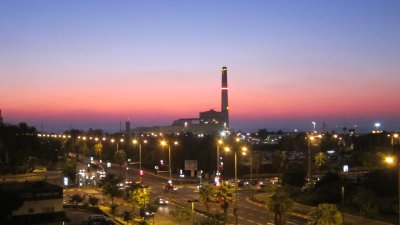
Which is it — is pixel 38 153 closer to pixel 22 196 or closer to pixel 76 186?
pixel 76 186

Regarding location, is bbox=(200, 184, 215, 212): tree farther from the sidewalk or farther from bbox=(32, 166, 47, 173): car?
bbox=(32, 166, 47, 173): car

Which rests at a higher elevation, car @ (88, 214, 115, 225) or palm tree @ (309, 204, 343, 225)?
palm tree @ (309, 204, 343, 225)

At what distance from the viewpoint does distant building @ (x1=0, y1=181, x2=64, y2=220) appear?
4147 cm

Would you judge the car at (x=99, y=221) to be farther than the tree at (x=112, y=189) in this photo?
No

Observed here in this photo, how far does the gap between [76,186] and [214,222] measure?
1778 inches

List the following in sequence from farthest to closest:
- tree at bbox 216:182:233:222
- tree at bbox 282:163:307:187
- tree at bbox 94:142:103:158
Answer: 1. tree at bbox 94:142:103:158
2. tree at bbox 282:163:307:187
3. tree at bbox 216:182:233:222

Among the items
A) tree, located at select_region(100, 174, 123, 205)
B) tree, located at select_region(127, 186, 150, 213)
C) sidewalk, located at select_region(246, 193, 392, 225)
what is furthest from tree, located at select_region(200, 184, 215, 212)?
tree, located at select_region(100, 174, 123, 205)

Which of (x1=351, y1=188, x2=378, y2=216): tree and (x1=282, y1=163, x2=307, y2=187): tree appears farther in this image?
(x1=282, y1=163, x2=307, y2=187): tree

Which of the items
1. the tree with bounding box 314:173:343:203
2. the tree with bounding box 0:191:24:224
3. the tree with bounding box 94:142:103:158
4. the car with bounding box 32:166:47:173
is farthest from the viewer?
the tree with bounding box 94:142:103:158

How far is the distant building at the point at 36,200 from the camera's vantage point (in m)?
41.5

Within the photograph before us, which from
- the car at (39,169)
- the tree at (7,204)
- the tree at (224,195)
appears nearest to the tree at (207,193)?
the tree at (224,195)

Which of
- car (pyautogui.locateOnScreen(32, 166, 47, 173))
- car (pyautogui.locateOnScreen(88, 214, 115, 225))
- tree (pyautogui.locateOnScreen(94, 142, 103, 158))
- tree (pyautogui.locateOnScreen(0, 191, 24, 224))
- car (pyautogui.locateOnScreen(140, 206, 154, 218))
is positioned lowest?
car (pyautogui.locateOnScreen(88, 214, 115, 225))

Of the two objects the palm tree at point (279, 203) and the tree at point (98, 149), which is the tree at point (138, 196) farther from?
the tree at point (98, 149)

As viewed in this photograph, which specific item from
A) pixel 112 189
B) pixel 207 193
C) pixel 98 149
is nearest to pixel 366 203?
pixel 207 193
